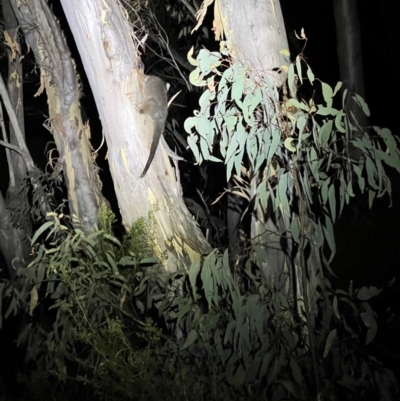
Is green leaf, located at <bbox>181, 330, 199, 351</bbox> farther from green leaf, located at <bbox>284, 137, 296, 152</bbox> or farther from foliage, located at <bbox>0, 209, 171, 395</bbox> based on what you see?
green leaf, located at <bbox>284, 137, 296, 152</bbox>

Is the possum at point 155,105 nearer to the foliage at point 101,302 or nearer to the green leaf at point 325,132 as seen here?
the foliage at point 101,302

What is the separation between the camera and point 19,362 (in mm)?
4094

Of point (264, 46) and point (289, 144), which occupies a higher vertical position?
point (264, 46)

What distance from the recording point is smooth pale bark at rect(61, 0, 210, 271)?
2459 mm

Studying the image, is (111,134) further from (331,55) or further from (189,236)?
(331,55)

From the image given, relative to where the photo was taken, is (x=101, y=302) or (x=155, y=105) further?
(x=155, y=105)

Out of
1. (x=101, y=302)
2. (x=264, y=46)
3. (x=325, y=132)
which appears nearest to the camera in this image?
(x=325, y=132)

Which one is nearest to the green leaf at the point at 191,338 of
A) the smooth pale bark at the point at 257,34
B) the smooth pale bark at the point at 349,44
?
the smooth pale bark at the point at 257,34

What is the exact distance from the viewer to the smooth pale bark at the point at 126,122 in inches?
96.8

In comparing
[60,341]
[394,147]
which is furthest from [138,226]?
[394,147]

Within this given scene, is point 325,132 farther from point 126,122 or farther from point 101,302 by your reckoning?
point 101,302

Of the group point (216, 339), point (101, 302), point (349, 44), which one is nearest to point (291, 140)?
point (216, 339)

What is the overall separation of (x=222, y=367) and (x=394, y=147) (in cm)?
92

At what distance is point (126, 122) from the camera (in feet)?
8.11
